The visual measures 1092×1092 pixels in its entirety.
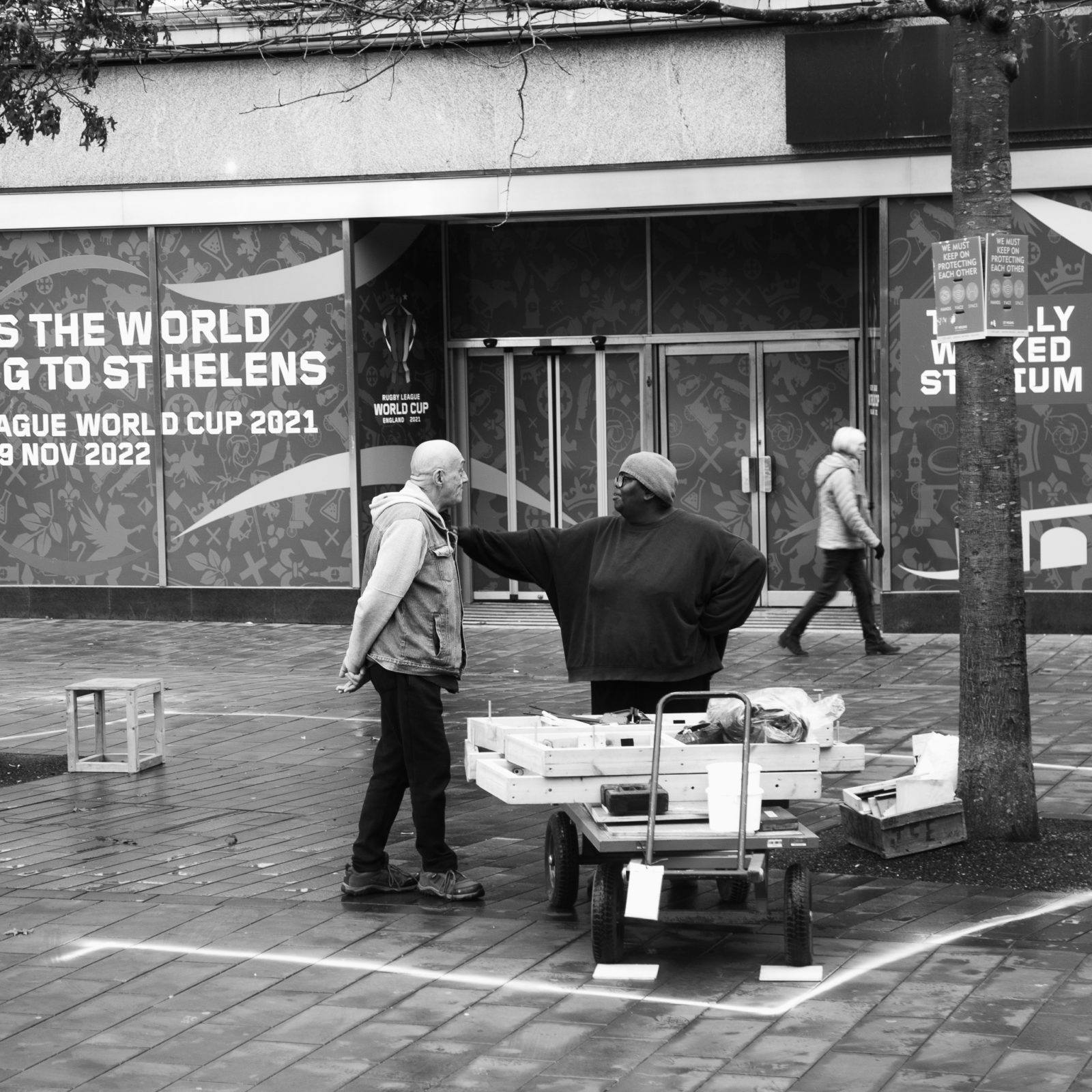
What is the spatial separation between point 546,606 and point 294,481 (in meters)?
2.64

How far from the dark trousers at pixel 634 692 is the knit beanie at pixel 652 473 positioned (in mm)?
709

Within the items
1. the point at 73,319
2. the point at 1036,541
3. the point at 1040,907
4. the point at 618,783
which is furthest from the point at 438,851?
the point at 73,319

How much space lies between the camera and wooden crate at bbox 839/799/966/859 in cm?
707

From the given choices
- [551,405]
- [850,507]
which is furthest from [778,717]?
[551,405]

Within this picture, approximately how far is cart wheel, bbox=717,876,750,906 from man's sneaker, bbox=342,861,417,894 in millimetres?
1213

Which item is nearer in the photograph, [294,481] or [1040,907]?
[1040,907]

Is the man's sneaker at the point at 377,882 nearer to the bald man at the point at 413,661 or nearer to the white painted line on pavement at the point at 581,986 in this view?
the bald man at the point at 413,661

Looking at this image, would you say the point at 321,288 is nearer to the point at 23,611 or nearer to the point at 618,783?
the point at 23,611

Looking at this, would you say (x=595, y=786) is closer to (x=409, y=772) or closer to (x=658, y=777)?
(x=658, y=777)

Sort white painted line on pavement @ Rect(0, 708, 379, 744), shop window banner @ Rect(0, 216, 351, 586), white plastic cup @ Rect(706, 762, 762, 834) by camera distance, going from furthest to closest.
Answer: shop window banner @ Rect(0, 216, 351, 586), white painted line on pavement @ Rect(0, 708, 379, 744), white plastic cup @ Rect(706, 762, 762, 834)

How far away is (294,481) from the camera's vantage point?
51.8 ft

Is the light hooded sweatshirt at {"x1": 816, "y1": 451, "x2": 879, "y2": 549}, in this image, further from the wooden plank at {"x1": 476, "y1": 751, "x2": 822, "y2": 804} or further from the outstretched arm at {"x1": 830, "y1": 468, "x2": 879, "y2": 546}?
the wooden plank at {"x1": 476, "y1": 751, "x2": 822, "y2": 804}

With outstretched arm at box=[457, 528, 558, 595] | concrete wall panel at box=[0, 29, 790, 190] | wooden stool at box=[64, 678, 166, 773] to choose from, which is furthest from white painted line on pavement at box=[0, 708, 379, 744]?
concrete wall panel at box=[0, 29, 790, 190]

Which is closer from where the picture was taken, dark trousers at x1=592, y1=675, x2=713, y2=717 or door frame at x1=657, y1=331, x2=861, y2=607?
dark trousers at x1=592, y1=675, x2=713, y2=717
